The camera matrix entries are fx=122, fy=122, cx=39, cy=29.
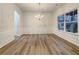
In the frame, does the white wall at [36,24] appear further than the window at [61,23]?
No

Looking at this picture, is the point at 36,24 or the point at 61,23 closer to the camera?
the point at 36,24

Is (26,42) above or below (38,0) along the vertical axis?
below

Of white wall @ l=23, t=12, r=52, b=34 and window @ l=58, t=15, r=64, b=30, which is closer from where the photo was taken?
white wall @ l=23, t=12, r=52, b=34

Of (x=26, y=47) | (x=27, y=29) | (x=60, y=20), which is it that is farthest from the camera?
(x=60, y=20)

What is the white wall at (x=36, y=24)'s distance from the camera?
146 inches

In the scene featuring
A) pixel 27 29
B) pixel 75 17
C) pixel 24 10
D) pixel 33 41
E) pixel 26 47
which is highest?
pixel 24 10

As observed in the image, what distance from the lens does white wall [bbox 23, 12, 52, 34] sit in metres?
3.71

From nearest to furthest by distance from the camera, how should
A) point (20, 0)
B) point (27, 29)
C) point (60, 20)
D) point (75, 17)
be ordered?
point (20, 0), point (27, 29), point (75, 17), point (60, 20)

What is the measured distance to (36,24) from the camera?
13.6 ft
